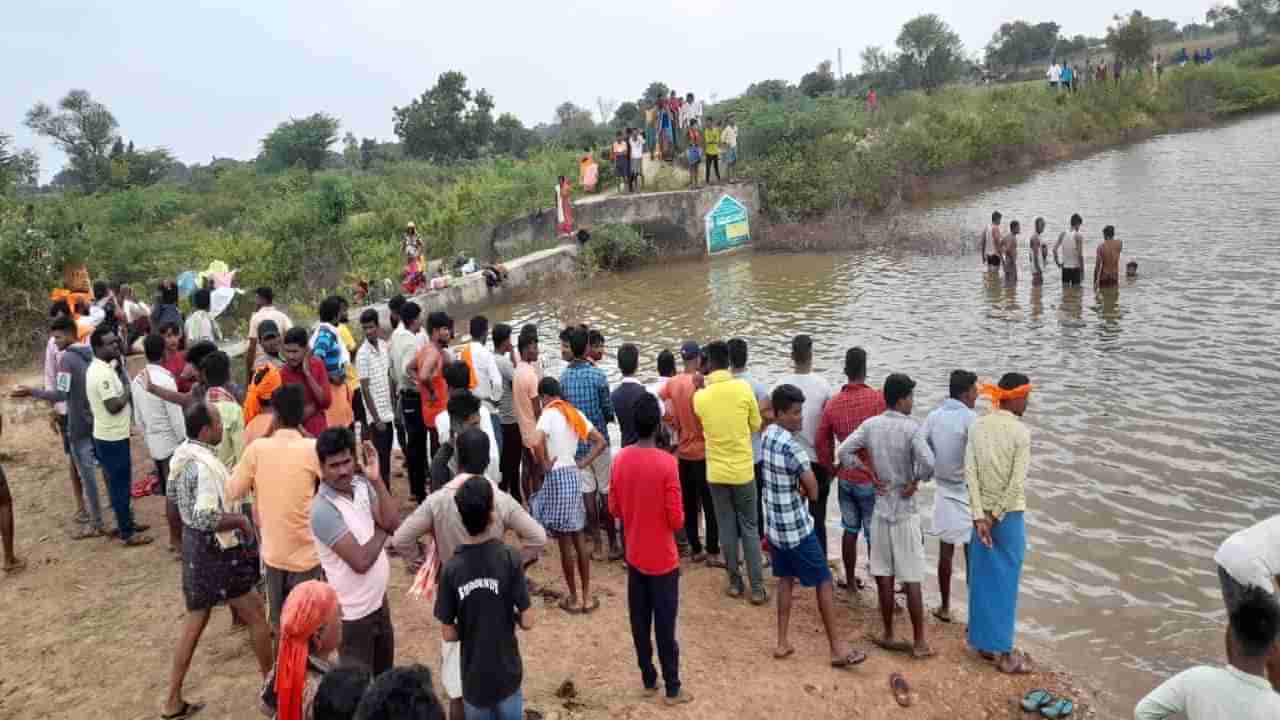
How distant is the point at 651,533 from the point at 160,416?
172 inches

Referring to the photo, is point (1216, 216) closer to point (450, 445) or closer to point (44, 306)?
point (450, 445)

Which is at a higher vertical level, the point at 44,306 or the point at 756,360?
the point at 44,306

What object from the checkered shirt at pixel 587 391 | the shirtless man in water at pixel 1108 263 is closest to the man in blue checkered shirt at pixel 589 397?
the checkered shirt at pixel 587 391

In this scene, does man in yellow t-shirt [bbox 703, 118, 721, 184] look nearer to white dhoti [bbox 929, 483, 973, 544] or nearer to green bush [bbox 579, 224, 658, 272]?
green bush [bbox 579, 224, 658, 272]

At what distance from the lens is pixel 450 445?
17.3 ft

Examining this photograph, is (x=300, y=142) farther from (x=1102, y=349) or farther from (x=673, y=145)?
(x=1102, y=349)

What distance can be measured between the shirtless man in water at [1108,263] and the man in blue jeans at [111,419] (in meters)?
14.8

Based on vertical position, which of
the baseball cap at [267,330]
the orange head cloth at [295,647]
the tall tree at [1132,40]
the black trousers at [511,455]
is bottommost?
the black trousers at [511,455]

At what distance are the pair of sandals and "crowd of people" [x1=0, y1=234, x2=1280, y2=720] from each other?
0.05ft

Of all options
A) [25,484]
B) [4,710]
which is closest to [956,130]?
[25,484]

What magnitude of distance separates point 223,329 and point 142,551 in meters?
8.33

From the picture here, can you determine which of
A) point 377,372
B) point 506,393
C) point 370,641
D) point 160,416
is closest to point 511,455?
point 506,393

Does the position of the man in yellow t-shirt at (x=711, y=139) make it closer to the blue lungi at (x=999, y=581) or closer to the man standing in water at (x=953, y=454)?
the man standing in water at (x=953, y=454)

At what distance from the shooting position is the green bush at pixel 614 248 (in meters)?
21.8
